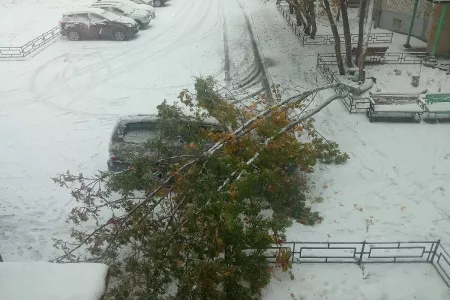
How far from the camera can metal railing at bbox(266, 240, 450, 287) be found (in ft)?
28.6

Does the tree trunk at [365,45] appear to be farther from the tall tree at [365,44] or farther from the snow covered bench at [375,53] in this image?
the snow covered bench at [375,53]

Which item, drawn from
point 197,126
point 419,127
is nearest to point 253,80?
point 419,127

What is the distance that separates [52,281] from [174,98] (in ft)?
34.8

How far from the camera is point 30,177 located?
38.4ft

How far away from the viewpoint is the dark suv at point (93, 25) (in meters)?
21.9

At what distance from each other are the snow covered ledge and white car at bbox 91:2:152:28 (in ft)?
65.1

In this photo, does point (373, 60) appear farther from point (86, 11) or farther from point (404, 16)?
point (86, 11)

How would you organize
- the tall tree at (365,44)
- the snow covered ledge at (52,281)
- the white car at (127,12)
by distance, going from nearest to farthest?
1. the snow covered ledge at (52,281)
2. the tall tree at (365,44)
3. the white car at (127,12)

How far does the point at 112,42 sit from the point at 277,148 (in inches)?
630

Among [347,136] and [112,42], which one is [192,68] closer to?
[112,42]

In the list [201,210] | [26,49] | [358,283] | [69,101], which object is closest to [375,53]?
[358,283]

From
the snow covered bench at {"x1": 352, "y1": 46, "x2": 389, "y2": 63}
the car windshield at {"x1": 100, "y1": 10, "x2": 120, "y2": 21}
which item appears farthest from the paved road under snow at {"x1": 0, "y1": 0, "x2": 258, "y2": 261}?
the snow covered bench at {"x1": 352, "y1": 46, "x2": 389, "y2": 63}

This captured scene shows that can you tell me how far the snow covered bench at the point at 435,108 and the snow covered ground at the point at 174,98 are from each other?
0.49 metres

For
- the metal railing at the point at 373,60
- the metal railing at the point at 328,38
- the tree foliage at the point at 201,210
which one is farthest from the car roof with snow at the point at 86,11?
the tree foliage at the point at 201,210
